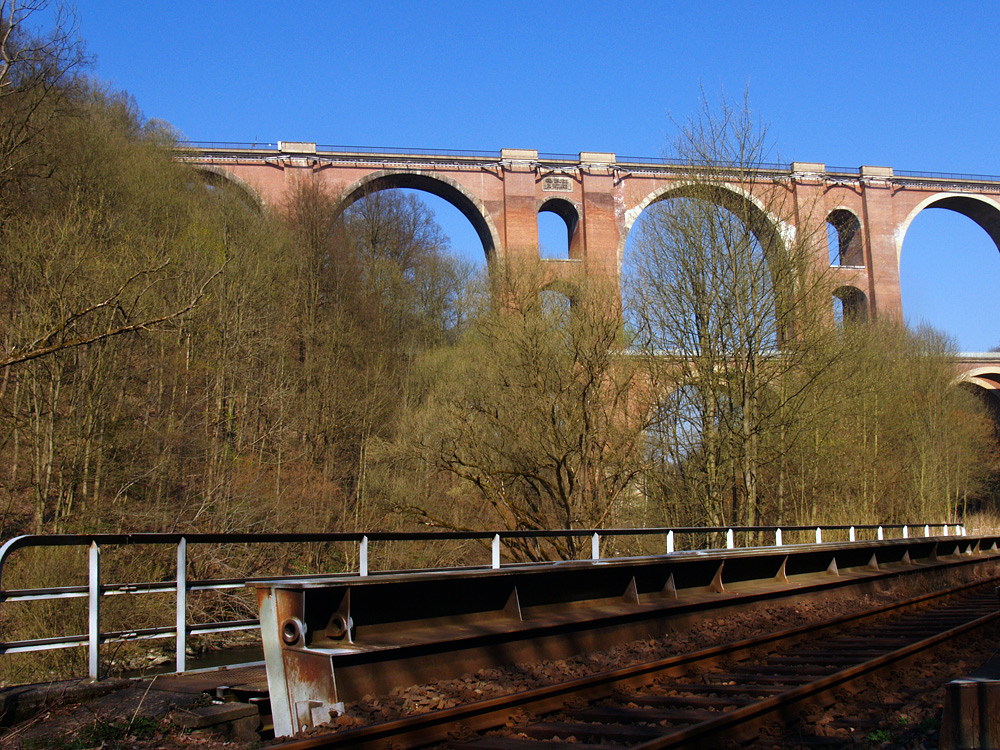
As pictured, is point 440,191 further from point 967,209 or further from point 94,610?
point 94,610

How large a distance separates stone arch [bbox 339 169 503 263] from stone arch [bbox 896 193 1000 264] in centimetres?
2355

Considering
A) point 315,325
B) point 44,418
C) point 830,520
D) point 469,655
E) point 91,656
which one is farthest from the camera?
point 315,325

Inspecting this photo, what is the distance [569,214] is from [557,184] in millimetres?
1872

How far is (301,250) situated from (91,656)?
27.3 m

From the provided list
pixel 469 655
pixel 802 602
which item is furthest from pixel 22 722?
pixel 802 602

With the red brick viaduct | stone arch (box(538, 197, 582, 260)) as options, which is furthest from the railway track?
stone arch (box(538, 197, 582, 260))

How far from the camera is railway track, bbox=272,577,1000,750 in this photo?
13.8 ft

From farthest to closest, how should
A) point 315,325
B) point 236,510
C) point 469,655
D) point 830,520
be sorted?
point 315,325, point 830,520, point 236,510, point 469,655

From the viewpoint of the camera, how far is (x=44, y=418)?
54.2 feet

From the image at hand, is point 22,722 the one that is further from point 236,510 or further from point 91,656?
point 236,510

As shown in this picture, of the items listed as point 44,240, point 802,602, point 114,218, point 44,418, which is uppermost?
point 114,218

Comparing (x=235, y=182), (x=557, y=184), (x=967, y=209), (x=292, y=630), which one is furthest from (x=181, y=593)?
(x=967, y=209)

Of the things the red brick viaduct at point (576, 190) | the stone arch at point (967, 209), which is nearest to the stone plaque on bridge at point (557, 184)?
the red brick viaduct at point (576, 190)

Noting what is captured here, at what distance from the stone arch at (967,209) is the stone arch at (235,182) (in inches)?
1383
